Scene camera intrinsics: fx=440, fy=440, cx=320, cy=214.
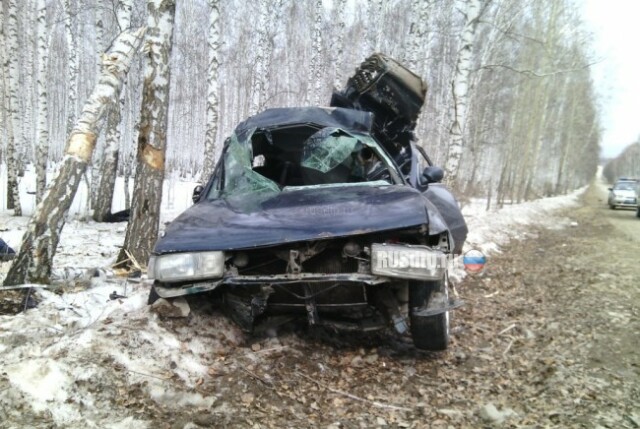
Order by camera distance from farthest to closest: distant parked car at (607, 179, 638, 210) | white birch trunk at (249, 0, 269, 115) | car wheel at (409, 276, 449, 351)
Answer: distant parked car at (607, 179, 638, 210), white birch trunk at (249, 0, 269, 115), car wheel at (409, 276, 449, 351)

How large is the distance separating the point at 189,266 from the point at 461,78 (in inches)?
359

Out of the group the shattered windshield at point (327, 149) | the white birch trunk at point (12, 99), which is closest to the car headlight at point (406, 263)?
the shattered windshield at point (327, 149)

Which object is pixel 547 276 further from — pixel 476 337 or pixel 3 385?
pixel 3 385

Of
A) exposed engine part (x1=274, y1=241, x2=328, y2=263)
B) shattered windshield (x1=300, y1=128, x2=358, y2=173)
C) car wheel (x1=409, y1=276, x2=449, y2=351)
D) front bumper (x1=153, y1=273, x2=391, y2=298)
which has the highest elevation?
shattered windshield (x1=300, y1=128, x2=358, y2=173)

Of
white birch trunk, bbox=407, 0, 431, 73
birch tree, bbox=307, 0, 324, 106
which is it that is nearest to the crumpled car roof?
white birch trunk, bbox=407, 0, 431, 73

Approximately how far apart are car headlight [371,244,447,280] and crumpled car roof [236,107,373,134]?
1853 millimetres

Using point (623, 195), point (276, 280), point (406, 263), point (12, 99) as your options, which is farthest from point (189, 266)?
point (623, 195)

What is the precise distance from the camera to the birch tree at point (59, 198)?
4031mm

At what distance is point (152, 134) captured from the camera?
16.9 feet

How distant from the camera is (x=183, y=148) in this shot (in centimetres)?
3062

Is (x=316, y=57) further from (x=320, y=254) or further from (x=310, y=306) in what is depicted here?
(x=310, y=306)

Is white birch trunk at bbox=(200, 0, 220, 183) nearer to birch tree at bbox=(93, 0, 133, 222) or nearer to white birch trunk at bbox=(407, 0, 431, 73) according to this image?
birch tree at bbox=(93, 0, 133, 222)

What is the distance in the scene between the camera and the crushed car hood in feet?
9.32

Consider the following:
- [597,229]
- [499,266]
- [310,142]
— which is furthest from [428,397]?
[597,229]
